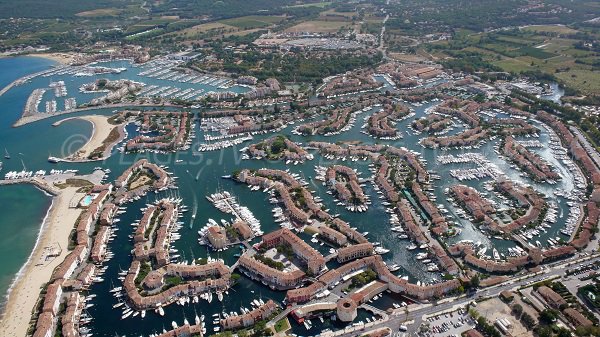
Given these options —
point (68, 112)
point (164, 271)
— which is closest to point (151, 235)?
point (164, 271)

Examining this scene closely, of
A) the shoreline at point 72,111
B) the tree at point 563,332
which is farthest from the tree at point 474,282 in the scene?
the shoreline at point 72,111

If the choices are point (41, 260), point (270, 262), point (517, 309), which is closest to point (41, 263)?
point (41, 260)

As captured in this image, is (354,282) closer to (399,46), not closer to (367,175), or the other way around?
(367,175)

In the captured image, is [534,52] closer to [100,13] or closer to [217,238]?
[217,238]

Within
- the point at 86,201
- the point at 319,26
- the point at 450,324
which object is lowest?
the point at 319,26

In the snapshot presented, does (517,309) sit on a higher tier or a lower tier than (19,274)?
higher
